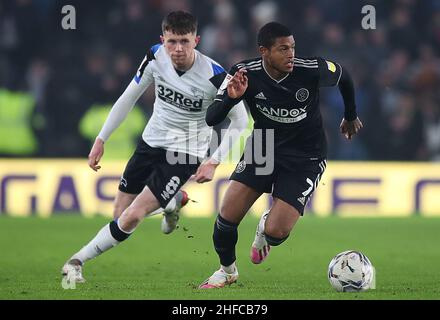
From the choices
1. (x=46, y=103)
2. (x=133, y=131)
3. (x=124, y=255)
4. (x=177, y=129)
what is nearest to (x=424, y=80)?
(x=133, y=131)

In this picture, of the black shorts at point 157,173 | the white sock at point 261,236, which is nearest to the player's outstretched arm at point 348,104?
the white sock at point 261,236

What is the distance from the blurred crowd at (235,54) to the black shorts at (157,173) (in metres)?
7.05

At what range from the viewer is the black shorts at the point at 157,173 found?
852 centimetres

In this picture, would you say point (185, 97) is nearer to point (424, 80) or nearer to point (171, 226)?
point (171, 226)

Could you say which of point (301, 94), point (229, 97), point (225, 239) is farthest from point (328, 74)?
point (225, 239)

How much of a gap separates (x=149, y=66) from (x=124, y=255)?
8.81ft

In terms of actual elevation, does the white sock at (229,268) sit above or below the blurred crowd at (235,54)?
below

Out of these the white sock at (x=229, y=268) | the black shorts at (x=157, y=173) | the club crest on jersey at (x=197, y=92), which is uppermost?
the club crest on jersey at (x=197, y=92)

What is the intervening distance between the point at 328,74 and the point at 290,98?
13.2 inches

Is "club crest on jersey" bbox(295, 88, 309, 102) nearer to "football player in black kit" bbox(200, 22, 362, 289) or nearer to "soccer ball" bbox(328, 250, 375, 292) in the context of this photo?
"football player in black kit" bbox(200, 22, 362, 289)

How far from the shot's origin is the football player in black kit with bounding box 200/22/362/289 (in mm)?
7938

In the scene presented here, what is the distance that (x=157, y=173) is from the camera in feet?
28.5

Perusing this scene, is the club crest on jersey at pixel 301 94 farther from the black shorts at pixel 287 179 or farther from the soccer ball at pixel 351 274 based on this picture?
the soccer ball at pixel 351 274

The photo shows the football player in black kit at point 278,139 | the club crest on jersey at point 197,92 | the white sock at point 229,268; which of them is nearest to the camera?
the football player in black kit at point 278,139
